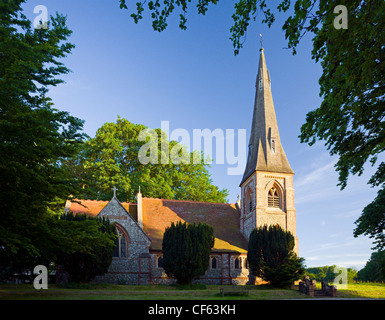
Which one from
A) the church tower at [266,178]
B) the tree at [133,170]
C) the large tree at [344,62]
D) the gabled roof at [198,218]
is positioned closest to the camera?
the large tree at [344,62]

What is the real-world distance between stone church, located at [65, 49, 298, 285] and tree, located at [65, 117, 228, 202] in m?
3.23

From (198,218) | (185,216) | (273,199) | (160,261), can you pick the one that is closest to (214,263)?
(198,218)

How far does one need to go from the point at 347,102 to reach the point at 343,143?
2099 millimetres

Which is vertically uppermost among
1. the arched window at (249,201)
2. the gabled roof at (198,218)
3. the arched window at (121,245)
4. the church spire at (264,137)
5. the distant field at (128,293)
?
the church spire at (264,137)

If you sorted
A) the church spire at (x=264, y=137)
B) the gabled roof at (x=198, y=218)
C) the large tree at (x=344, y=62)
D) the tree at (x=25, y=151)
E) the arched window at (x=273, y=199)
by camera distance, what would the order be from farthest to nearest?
the church spire at (x=264, y=137), the arched window at (x=273, y=199), the gabled roof at (x=198, y=218), the tree at (x=25, y=151), the large tree at (x=344, y=62)

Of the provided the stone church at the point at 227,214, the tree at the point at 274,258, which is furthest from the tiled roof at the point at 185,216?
the tree at the point at 274,258

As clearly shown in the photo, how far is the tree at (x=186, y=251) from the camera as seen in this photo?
23188 millimetres

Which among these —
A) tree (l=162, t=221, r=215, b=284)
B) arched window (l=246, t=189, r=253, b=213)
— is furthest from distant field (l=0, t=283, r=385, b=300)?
arched window (l=246, t=189, r=253, b=213)

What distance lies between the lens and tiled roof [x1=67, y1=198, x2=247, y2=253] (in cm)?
2811

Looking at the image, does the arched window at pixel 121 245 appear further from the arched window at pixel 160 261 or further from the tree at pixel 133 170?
the tree at pixel 133 170

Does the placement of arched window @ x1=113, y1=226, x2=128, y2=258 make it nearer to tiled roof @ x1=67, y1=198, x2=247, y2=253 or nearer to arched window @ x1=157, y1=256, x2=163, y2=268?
tiled roof @ x1=67, y1=198, x2=247, y2=253

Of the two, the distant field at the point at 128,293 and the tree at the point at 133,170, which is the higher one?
the tree at the point at 133,170

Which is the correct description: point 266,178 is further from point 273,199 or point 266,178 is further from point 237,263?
point 237,263
